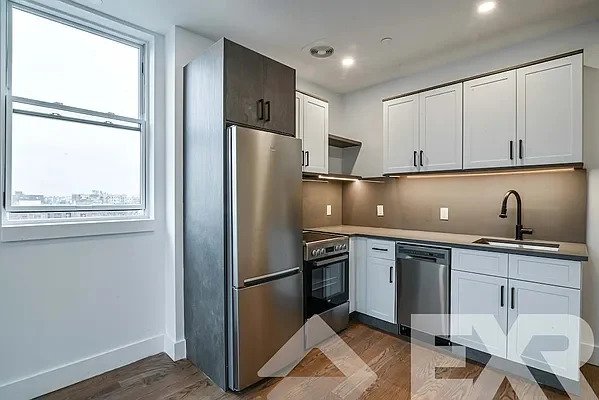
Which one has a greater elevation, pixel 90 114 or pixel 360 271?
pixel 90 114

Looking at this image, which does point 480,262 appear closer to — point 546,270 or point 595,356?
point 546,270

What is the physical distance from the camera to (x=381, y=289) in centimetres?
310

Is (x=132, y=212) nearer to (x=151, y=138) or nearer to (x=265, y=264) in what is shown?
(x=151, y=138)

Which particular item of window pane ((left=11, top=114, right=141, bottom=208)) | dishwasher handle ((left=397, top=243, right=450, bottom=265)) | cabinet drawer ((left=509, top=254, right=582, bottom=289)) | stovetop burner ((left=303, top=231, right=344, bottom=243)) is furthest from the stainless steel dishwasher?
window pane ((left=11, top=114, right=141, bottom=208))

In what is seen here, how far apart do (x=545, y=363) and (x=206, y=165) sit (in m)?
2.75

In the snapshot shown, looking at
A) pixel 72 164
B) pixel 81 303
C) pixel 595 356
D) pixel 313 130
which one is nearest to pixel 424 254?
pixel 595 356

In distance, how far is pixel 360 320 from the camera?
3.36m

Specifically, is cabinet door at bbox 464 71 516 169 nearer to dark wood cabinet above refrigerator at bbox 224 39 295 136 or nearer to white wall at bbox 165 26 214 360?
dark wood cabinet above refrigerator at bbox 224 39 295 136

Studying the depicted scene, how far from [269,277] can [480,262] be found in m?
1.65

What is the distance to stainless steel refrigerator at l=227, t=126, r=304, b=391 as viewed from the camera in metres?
2.15

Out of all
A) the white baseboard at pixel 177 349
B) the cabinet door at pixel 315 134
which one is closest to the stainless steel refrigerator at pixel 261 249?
the white baseboard at pixel 177 349

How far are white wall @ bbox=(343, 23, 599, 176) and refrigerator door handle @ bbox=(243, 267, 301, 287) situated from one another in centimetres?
192

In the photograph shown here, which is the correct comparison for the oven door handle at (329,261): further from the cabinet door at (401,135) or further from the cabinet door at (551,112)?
the cabinet door at (551,112)

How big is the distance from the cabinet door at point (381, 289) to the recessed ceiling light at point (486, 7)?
7.00 feet
